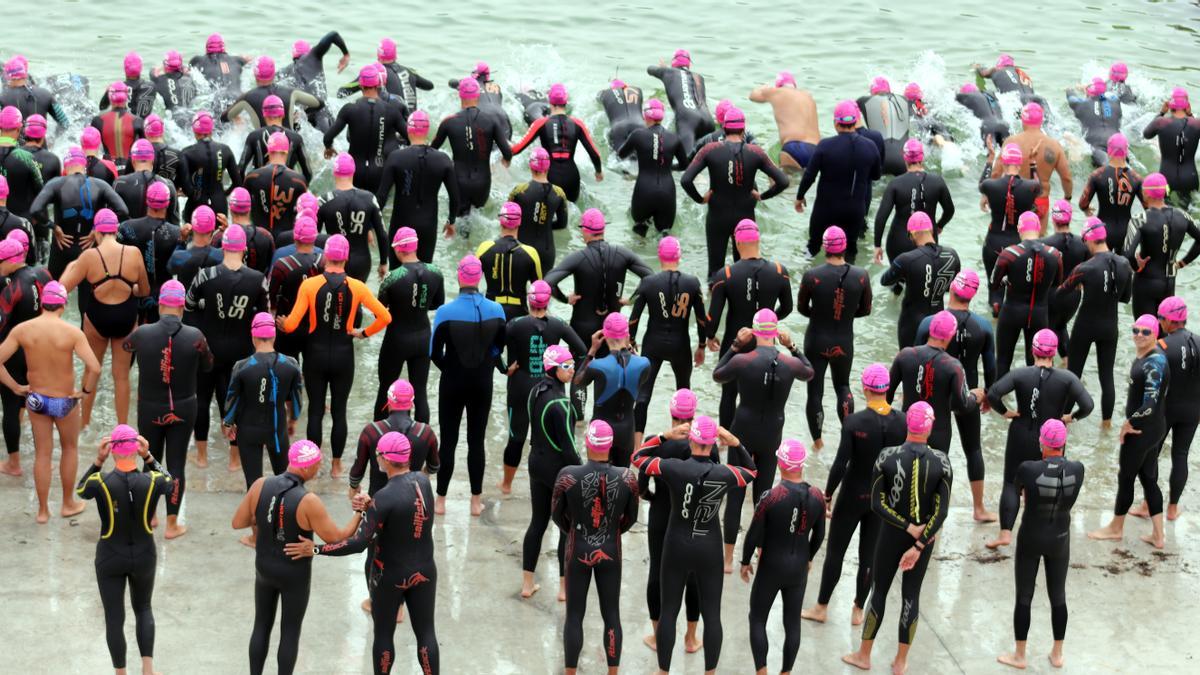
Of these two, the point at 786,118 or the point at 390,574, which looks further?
the point at 786,118

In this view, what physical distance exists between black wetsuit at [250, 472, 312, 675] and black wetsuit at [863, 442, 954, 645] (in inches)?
130

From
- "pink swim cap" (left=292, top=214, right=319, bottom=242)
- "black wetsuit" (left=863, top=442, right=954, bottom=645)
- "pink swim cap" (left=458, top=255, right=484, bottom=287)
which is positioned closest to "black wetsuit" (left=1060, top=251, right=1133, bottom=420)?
"black wetsuit" (left=863, top=442, right=954, bottom=645)

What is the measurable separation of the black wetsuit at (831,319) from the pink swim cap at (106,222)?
18.7 feet

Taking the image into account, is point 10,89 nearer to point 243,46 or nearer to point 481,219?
point 481,219

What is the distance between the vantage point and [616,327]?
37.8 ft

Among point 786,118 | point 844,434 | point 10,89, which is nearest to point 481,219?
point 786,118

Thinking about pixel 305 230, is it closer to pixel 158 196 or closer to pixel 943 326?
pixel 158 196

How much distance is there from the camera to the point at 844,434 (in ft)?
35.6

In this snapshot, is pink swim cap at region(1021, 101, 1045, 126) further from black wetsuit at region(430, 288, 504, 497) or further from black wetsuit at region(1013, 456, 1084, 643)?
black wetsuit at region(430, 288, 504, 497)

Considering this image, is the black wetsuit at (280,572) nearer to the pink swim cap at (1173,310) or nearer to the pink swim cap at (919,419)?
the pink swim cap at (919,419)

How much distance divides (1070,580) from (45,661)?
731cm

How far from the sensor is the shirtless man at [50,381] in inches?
452

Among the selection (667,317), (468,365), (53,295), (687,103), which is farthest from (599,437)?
(687,103)

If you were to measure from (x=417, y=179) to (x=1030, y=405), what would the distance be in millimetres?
6434
